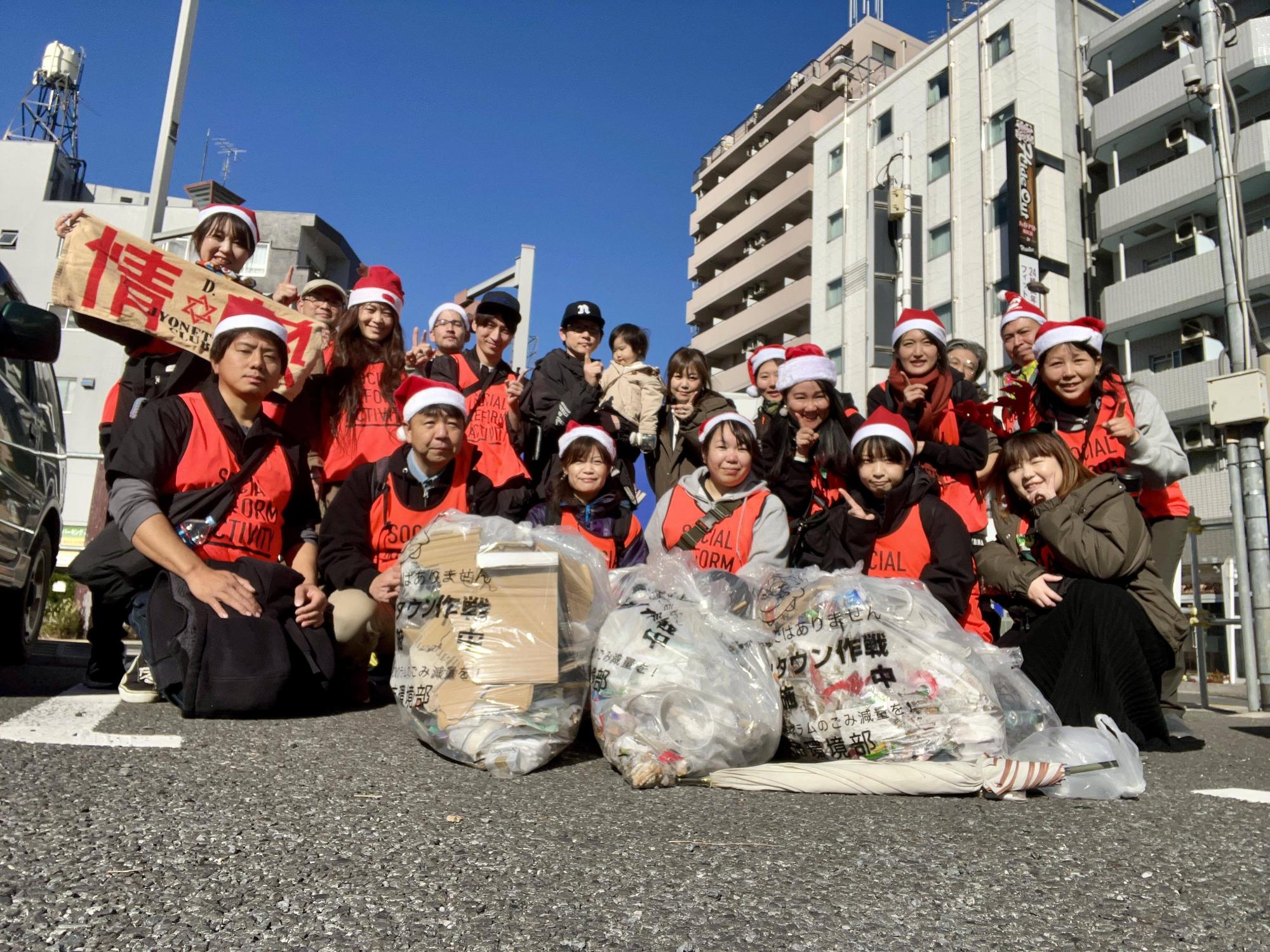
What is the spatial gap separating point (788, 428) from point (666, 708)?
85.7 inches

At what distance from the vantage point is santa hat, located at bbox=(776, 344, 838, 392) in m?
4.10

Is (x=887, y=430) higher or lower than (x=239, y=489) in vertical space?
higher

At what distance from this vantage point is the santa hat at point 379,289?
422 cm

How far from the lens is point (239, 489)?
3.12m

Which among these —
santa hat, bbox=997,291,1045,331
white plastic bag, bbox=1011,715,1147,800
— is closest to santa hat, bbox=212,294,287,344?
white plastic bag, bbox=1011,715,1147,800

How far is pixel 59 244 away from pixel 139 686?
86.7ft

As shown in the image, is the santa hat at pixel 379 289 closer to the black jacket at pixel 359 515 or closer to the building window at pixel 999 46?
the black jacket at pixel 359 515

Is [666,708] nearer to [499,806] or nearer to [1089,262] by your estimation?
[499,806]

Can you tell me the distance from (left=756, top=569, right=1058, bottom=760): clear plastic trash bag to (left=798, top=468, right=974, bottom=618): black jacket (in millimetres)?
629

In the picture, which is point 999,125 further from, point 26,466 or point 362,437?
point 26,466

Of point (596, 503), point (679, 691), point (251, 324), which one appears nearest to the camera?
point (679, 691)

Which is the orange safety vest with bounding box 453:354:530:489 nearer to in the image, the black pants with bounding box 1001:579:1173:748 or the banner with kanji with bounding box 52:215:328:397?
the banner with kanji with bounding box 52:215:328:397

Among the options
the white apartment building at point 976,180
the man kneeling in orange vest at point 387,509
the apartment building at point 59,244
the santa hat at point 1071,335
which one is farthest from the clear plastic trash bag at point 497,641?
the apartment building at point 59,244

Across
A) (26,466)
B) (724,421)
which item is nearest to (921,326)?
(724,421)
